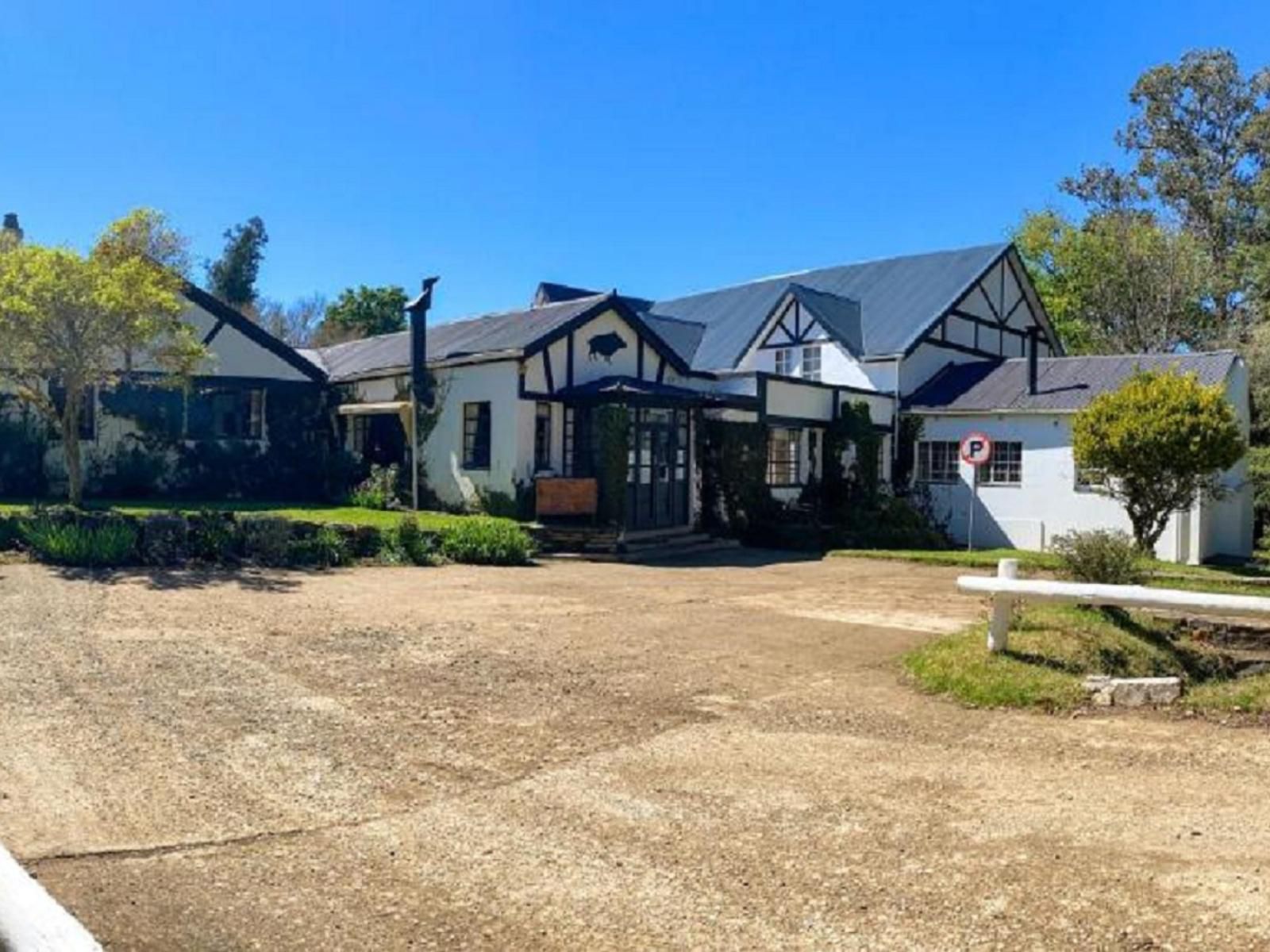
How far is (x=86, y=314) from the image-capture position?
46.5ft

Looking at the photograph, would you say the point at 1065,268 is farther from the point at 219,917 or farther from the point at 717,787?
the point at 219,917

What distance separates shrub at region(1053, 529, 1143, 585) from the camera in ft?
29.9

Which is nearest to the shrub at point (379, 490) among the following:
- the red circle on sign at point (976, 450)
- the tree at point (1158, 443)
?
the red circle on sign at point (976, 450)

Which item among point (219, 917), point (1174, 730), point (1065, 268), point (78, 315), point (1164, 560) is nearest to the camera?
point (219, 917)

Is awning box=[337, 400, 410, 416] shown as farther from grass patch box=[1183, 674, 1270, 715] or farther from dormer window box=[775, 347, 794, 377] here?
grass patch box=[1183, 674, 1270, 715]

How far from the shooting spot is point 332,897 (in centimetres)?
365

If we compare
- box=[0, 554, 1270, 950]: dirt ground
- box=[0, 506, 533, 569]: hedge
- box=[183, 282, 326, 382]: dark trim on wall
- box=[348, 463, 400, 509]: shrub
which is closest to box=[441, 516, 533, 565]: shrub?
box=[0, 506, 533, 569]: hedge

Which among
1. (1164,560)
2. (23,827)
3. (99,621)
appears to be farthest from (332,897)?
(1164,560)

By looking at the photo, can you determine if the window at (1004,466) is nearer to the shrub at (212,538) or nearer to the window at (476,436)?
the window at (476,436)

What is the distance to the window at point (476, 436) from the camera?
61.6ft

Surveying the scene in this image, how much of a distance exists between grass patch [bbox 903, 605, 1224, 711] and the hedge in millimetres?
8544

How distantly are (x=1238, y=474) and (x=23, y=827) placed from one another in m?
22.8

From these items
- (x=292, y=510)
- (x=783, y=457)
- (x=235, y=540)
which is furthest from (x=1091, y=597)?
(x=292, y=510)

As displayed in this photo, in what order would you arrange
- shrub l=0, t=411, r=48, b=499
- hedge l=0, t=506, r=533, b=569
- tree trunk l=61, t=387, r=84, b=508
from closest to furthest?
hedge l=0, t=506, r=533, b=569 → tree trunk l=61, t=387, r=84, b=508 → shrub l=0, t=411, r=48, b=499
